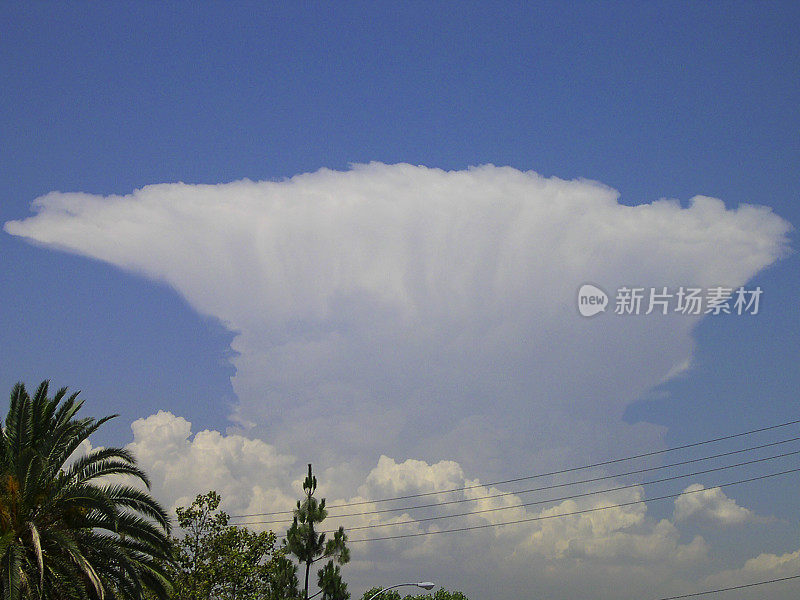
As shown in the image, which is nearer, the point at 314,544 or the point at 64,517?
the point at 64,517

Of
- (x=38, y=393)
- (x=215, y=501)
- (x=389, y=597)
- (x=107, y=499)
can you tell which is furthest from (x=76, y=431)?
(x=389, y=597)

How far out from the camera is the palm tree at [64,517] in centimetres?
2425

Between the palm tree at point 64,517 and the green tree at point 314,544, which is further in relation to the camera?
the green tree at point 314,544

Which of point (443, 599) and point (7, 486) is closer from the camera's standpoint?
point (7, 486)

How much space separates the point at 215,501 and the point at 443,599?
157 feet

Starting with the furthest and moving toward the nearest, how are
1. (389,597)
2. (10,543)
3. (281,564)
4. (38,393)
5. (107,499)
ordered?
(389,597)
(281,564)
(38,393)
(107,499)
(10,543)

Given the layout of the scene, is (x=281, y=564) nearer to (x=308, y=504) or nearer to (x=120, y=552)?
(x=308, y=504)

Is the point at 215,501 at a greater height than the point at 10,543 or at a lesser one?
greater

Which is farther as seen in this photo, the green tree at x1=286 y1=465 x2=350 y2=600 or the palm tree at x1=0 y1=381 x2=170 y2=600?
the green tree at x1=286 y1=465 x2=350 y2=600

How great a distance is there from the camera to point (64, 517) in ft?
85.1

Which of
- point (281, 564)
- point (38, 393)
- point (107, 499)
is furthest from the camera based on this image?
point (281, 564)

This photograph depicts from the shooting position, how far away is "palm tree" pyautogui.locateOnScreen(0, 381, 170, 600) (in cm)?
2425

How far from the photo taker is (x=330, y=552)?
41.6 meters

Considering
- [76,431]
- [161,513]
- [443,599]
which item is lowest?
[443,599]
